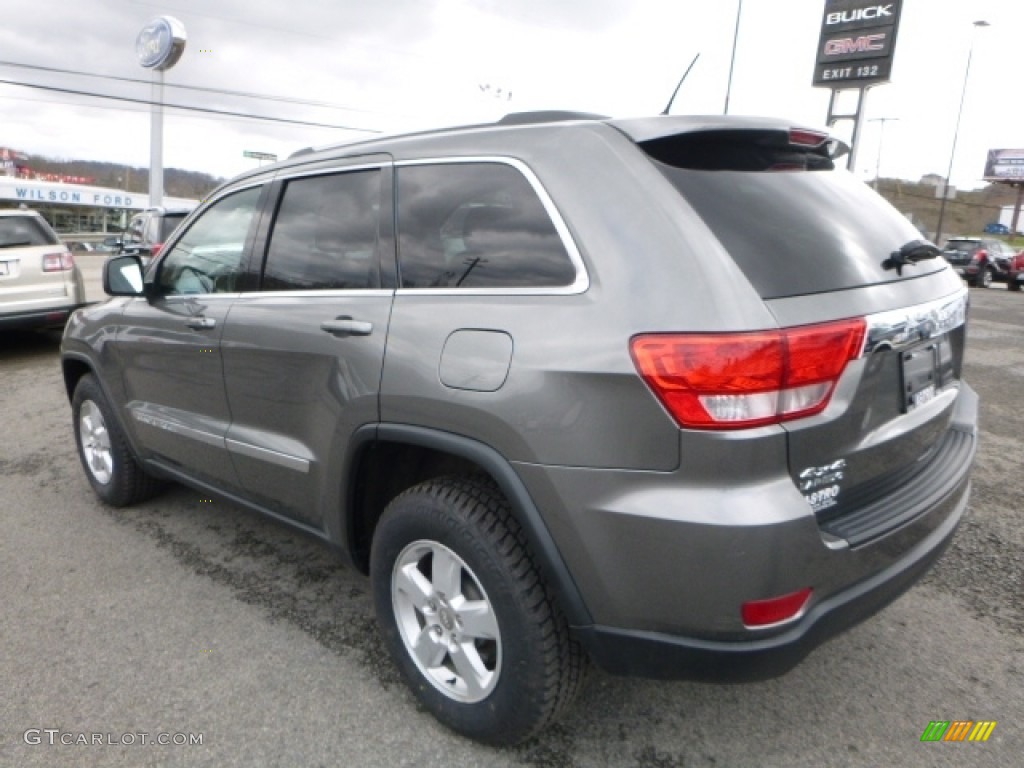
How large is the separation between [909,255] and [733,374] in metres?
0.93

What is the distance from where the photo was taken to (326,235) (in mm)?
2801

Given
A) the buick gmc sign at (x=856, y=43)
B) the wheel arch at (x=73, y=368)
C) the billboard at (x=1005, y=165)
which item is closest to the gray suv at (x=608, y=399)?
the wheel arch at (x=73, y=368)

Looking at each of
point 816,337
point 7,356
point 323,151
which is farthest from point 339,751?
point 7,356

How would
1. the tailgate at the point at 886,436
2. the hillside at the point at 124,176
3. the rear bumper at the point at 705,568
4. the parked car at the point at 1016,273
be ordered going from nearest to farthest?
the rear bumper at the point at 705,568
the tailgate at the point at 886,436
the parked car at the point at 1016,273
the hillside at the point at 124,176

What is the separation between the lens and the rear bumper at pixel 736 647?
6.07ft

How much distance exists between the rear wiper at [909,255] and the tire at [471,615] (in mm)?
1319

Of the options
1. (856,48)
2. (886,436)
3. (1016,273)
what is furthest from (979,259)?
(886,436)

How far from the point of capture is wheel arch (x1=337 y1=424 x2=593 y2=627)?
197 centimetres

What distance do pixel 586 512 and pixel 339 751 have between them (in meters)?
1.11

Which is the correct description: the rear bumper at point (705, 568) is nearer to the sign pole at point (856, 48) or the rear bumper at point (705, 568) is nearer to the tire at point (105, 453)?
the tire at point (105, 453)

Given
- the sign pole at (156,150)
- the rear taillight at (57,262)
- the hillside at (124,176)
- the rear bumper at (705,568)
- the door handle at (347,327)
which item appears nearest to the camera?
the rear bumper at (705,568)

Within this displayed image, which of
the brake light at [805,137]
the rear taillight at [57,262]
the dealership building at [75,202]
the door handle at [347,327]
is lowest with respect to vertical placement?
the rear taillight at [57,262]

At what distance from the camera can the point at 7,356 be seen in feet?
28.6

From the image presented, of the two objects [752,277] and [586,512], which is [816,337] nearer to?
[752,277]
